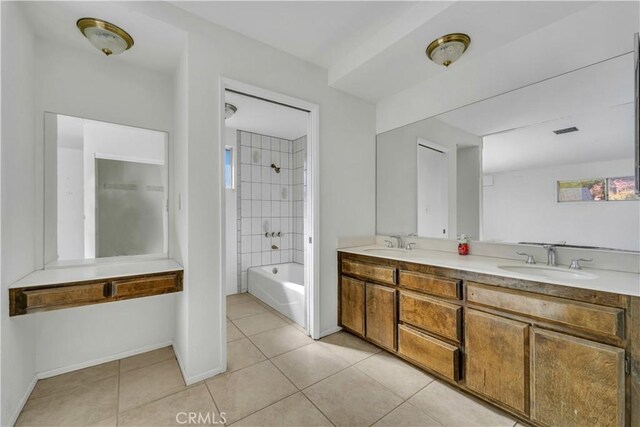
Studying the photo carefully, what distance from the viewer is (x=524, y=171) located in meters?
1.90

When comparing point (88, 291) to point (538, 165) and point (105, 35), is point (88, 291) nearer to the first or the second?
point (105, 35)

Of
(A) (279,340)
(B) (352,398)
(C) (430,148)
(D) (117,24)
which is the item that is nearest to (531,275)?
(B) (352,398)

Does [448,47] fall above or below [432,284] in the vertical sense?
above

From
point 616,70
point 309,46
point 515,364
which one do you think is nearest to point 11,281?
point 309,46

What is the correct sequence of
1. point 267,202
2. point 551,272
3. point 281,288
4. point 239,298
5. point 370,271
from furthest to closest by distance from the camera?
point 267,202
point 239,298
point 281,288
point 370,271
point 551,272

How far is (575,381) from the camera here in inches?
49.6

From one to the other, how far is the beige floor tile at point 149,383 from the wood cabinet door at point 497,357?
1.90 metres

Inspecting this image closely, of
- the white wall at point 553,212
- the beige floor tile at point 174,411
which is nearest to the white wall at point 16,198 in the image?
the beige floor tile at point 174,411

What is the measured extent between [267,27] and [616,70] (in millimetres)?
2221

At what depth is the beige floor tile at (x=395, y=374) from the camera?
179cm

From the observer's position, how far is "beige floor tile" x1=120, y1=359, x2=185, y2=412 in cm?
166

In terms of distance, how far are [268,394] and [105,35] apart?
2.52 meters

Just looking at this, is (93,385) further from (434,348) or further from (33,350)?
(434,348)

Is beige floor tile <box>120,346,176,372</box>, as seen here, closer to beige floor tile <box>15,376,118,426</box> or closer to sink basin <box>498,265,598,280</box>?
beige floor tile <box>15,376,118,426</box>
